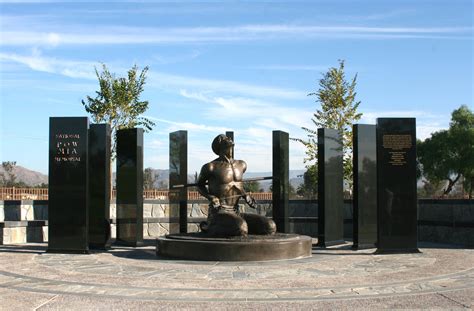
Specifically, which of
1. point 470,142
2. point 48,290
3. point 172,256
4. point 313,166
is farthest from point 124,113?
point 470,142

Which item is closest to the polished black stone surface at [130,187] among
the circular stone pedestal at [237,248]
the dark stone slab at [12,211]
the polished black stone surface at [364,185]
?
the circular stone pedestal at [237,248]

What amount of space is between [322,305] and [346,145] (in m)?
16.2

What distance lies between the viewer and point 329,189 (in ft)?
48.2

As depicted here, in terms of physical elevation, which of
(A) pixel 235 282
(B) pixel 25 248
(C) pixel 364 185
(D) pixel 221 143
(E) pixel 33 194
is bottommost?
(B) pixel 25 248

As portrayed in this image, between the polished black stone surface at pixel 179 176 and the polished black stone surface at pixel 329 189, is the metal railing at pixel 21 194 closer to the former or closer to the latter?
the polished black stone surface at pixel 179 176

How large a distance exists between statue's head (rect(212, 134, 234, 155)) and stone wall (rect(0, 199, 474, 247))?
4.19 meters

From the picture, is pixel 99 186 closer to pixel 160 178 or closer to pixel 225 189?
pixel 225 189

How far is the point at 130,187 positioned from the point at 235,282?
6913mm

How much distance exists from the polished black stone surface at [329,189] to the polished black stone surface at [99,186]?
563 cm

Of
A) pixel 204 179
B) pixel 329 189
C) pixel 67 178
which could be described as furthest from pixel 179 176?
pixel 329 189

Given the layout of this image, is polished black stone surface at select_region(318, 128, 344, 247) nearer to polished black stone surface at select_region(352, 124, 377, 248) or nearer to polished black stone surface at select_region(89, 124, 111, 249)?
polished black stone surface at select_region(352, 124, 377, 248)

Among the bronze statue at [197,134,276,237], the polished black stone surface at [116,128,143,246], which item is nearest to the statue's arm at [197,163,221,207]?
the bronze statue at [197,134,276,237]

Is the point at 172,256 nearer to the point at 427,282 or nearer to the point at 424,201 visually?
the point at 427,282

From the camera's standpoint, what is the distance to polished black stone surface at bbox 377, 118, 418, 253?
12758mm
